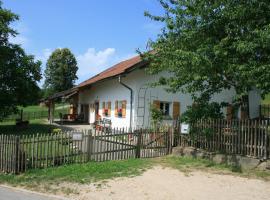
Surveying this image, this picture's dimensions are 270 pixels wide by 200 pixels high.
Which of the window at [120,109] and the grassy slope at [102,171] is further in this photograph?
the window at [120,109]

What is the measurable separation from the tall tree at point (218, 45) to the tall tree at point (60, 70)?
185ft

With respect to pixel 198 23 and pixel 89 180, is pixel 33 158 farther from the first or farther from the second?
pixel 198 23

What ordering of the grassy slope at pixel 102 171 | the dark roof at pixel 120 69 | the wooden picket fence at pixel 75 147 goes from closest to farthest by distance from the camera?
1. the grassy slope at pixel 102 171
2. the wooden picket fence at pixel 75 147
3. the dark roof at pixel 120 69

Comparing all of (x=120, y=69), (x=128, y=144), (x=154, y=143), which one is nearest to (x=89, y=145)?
(x=128, y=144)

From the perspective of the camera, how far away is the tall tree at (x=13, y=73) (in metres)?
30.1

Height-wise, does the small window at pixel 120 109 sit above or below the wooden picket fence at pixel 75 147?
above

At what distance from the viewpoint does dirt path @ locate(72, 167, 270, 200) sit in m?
9.70

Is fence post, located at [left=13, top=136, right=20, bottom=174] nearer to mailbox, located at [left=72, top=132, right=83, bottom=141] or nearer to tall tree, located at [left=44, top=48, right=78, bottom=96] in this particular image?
mailbox, located at [left=72, top=132, right=83, bottom=141]

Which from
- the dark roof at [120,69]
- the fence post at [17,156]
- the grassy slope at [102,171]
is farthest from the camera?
the dark roof at [120,69]

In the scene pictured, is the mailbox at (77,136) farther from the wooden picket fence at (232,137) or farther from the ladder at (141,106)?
the ladder at (141,106)

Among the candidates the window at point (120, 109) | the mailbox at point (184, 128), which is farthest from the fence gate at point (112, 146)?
the window at point (120, 109)

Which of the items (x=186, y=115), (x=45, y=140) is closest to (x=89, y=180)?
(x=45, y=140)

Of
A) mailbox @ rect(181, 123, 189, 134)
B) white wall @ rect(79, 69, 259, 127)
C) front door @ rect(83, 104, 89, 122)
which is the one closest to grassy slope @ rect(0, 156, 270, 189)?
mailbox @ rect(181, 123, 189, 134)

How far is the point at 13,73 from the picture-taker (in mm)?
30516
